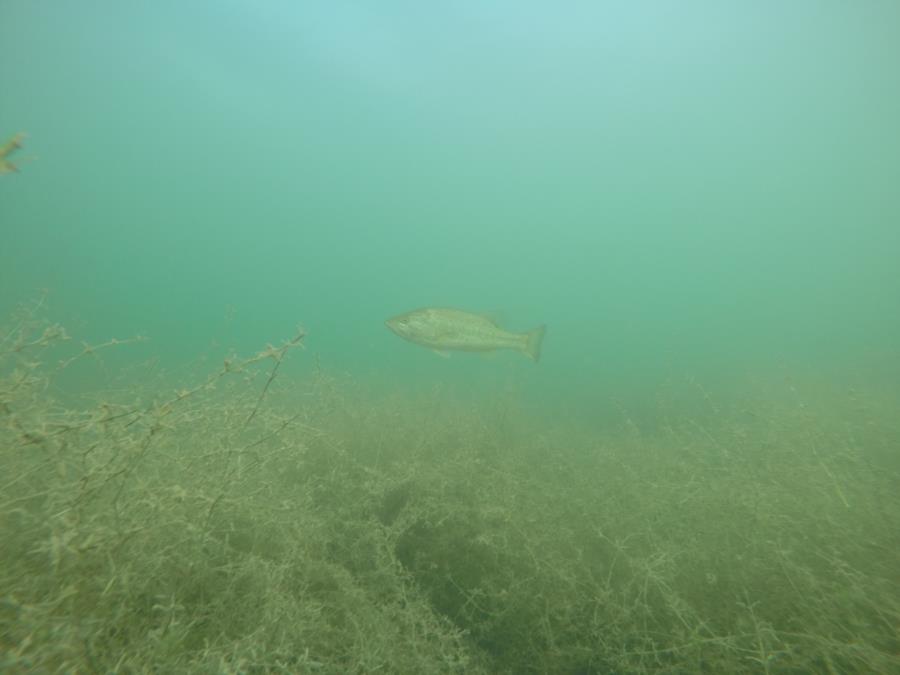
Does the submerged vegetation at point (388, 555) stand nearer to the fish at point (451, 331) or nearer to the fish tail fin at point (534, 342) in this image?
the fish at point (451, 331)

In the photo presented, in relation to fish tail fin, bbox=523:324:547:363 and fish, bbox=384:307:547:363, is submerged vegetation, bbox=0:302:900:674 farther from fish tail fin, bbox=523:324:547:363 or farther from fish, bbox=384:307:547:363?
fish tail fin, bbox=523:324:547:363

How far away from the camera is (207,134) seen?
67875 millimetres

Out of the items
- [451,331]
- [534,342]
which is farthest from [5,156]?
[534,342]

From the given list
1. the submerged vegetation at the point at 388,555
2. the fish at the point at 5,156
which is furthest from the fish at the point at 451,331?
the fish at the point at 5,156

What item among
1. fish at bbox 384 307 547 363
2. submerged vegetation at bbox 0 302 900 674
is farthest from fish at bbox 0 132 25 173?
fish at bbox 384 307 547 363

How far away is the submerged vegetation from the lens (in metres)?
1.52

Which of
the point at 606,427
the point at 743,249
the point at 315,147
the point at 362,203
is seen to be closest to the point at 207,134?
the point at 315,147

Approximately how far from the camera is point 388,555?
2.65 m

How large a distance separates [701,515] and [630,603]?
3.87 feet

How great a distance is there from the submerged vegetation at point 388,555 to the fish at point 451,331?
1938 mm

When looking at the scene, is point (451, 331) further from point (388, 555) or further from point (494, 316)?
point (388, 555)

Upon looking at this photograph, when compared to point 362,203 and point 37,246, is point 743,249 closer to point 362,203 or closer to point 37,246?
point 362,203

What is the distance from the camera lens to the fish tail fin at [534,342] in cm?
664

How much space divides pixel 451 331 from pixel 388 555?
11.9 feet
